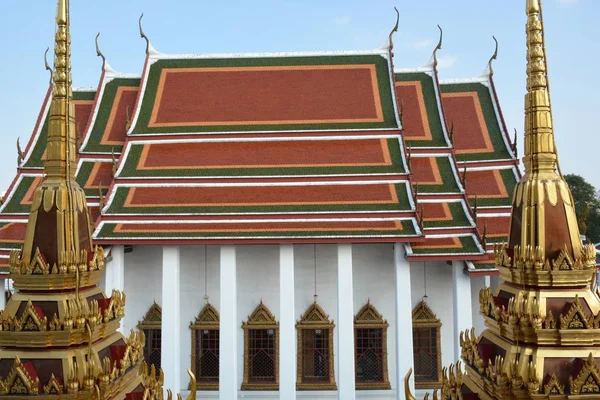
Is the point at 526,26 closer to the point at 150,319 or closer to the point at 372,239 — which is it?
the point at 372,239

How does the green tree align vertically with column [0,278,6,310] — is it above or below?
above

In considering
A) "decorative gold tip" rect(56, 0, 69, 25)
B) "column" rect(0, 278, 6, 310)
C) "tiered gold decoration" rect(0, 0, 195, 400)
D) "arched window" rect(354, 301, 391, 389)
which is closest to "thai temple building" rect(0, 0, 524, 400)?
"arched window" rect(354, 301, 391, 389)

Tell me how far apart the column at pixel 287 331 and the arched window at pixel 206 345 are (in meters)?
1.99

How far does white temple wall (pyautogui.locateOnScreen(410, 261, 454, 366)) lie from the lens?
11421 mm

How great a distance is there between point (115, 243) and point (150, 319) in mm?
2239

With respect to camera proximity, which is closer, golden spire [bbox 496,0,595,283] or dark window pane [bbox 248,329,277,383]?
golden spire [bbox 496,0,595,283]

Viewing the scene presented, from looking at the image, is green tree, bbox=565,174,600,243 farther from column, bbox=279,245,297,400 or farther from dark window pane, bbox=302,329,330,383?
column, bbox=279,245,297,400

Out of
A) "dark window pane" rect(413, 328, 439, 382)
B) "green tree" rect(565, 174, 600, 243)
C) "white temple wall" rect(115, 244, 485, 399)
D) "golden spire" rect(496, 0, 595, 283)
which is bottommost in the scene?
"dark window pane" rect(413, 328, 439, 382)

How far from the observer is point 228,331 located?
33.3ft

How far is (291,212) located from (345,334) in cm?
267

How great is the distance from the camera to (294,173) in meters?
11.4

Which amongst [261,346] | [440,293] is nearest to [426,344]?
[440,293]

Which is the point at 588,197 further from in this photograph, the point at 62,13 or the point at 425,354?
the point at 62,13

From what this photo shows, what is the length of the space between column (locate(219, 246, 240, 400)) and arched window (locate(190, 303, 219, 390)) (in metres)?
1.27
